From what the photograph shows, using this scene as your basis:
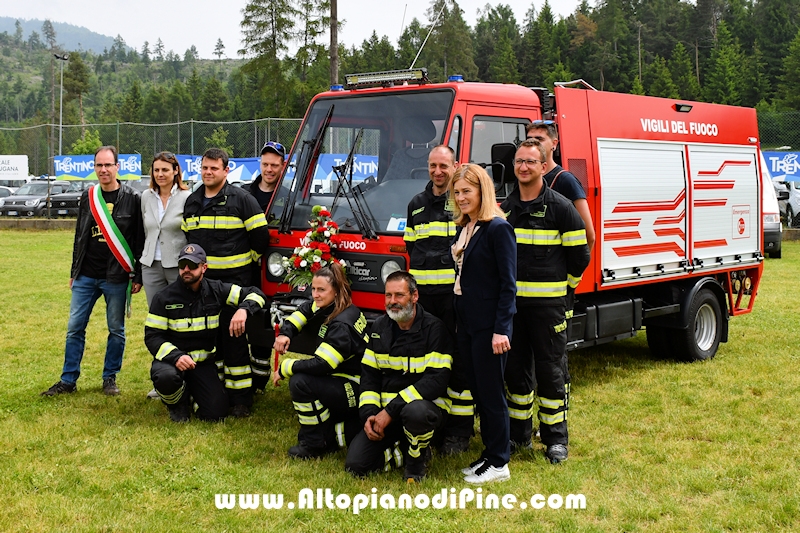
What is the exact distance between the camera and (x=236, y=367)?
20.5ft

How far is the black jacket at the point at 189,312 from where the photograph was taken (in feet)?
19.6

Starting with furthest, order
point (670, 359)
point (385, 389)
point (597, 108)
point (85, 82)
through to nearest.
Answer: point (85, 82) < point (670, 359) < point (597, 108) < point (385, 389)

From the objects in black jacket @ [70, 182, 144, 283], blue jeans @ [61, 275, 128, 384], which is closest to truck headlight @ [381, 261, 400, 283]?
black jacket @ [70, 182, 144, 283]

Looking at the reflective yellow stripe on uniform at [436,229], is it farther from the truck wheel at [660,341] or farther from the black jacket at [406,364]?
the truck wheel at [660,341]

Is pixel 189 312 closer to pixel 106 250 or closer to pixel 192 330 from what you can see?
pixel 192 330

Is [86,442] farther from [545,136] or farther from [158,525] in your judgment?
[545,136]

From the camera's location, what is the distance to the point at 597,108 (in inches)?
271

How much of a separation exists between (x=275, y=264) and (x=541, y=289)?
2289mm

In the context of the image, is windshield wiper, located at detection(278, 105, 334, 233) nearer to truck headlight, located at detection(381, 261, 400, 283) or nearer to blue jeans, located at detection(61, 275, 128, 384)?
truck headlight, located at detection(381, 261, 400, 283)

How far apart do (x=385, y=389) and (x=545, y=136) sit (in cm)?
205

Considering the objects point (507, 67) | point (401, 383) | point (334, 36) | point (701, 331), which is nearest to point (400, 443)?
point (401, 383)

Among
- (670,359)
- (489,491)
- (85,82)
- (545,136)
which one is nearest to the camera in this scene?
(489,491)

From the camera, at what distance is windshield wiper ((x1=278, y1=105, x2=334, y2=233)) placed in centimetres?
633

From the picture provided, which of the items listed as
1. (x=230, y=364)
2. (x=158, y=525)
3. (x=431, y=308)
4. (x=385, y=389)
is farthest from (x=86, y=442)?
(x=431, y=308)
